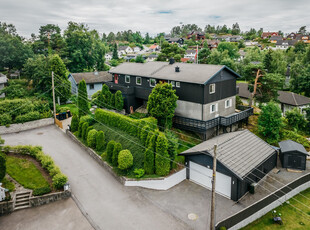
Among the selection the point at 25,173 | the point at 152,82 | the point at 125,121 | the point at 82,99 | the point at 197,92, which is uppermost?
the point at 152,82

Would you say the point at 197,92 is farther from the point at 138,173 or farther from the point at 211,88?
the point at 138,173

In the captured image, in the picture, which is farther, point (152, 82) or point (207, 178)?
point (152, 82)

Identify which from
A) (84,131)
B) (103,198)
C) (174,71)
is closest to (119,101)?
(84,131)

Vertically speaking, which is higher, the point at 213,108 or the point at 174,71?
the point at 174,71

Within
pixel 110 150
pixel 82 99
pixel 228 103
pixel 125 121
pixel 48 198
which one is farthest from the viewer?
pixel 82 99

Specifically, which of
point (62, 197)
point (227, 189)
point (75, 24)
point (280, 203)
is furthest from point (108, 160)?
point (75, 24)

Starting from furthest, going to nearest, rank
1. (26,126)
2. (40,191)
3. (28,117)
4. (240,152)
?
(28,117) → (26,126) → (240,152) → (40,191)
